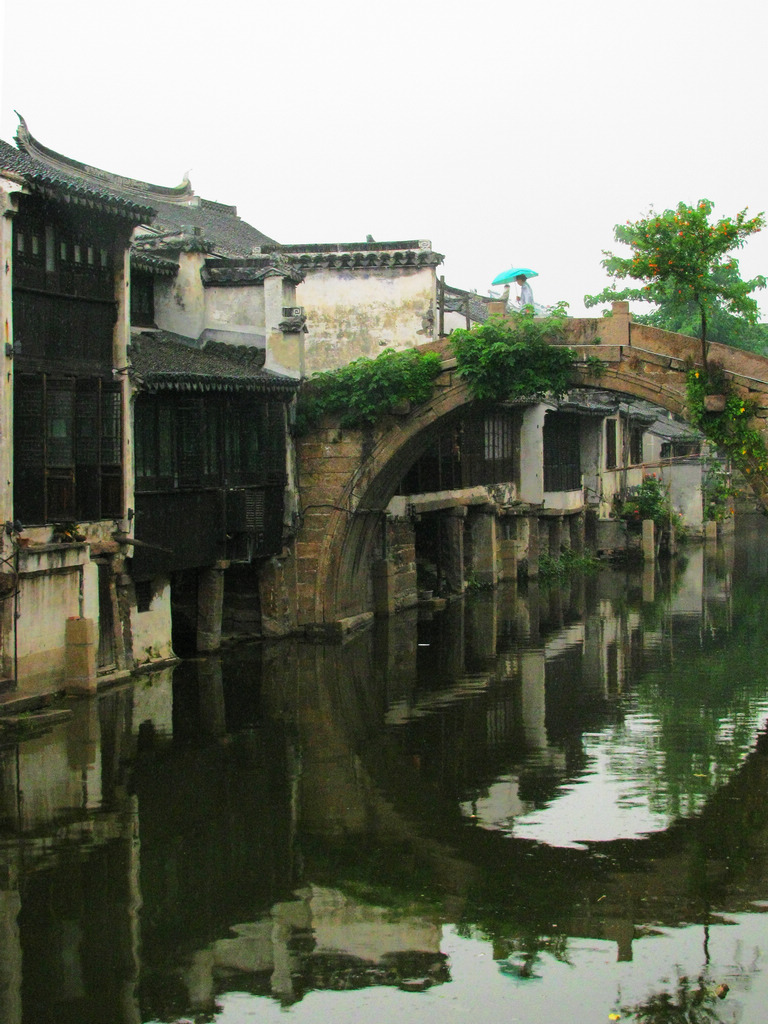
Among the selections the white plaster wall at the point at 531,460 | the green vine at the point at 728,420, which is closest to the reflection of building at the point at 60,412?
the green vine at the point at 728,420

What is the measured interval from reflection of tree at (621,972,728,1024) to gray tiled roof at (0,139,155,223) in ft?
43.5

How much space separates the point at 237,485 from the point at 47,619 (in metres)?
6.23

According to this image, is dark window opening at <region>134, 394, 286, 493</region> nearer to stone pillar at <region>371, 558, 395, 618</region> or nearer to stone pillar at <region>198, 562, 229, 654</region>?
stone pillar at <region>198, 562, 229, 654</region>

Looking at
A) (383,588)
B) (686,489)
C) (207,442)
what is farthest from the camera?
(686,489)

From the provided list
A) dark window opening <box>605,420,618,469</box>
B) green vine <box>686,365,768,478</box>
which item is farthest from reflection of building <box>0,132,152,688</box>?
dark window opening <box>605,420,618,469</box>

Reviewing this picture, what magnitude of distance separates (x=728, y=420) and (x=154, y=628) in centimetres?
1002

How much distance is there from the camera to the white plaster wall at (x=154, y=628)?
70.5 feet

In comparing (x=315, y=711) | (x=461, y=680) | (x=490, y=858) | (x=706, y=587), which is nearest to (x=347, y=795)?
(x=490, y=858)

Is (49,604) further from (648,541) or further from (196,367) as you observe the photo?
(648,541)

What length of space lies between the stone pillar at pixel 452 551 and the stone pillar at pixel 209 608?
10.5m

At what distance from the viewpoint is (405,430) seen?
25703 mm

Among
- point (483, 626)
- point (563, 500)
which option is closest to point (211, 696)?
point (483, 626)

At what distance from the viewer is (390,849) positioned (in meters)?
13.0

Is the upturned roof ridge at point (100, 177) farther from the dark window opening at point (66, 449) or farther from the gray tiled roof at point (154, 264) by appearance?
the dark window opening at point (66, 449)
